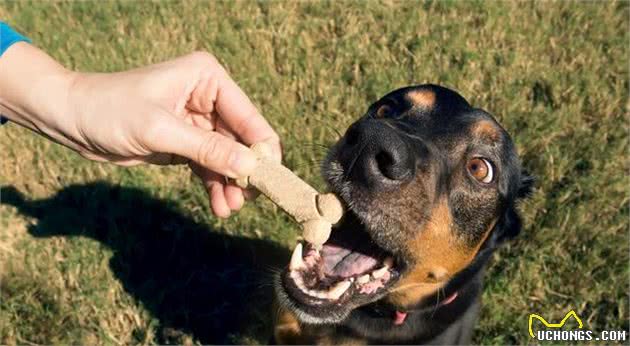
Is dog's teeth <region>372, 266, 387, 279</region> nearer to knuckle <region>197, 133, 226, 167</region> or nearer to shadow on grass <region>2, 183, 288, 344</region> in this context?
knuckle <region>197, 133, 226, 167</region>

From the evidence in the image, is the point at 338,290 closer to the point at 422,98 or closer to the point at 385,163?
the point at 385,163

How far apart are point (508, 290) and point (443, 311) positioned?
1.28 meters

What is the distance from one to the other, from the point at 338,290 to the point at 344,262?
9.6 inches

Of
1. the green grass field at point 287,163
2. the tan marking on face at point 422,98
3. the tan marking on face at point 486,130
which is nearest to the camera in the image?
the tan marking on face at point 486,130

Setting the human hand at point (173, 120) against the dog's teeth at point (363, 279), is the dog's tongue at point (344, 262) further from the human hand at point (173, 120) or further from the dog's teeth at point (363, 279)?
the human hand at point (173, 120)

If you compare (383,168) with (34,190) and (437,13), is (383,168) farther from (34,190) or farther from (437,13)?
(437,13)

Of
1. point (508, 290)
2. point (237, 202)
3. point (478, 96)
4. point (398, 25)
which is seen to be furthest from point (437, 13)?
point (237, 202)

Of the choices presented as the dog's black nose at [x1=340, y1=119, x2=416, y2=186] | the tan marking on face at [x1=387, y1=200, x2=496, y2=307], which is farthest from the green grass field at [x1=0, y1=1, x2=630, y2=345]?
the dog's black nose at [x1=340, y1=119, x2=416, y2=186]

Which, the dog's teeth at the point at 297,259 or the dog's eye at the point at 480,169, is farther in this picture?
the dog's eye at the point at 480,169

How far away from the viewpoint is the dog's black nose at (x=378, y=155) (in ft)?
10.6

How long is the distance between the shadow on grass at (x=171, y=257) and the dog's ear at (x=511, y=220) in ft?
5.61

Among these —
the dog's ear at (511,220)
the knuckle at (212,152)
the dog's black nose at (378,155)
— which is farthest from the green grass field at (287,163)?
the knuckle at (212,152)

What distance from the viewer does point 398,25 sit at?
7477mm

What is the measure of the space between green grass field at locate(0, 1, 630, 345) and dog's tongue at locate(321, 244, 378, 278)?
4.70ft
